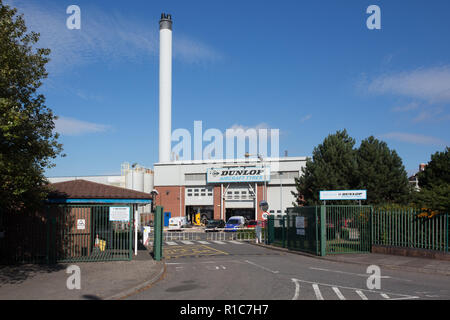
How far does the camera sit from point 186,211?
64188 mm

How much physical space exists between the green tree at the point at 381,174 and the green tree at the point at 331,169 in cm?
89

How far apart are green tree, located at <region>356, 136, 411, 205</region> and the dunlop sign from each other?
Answer: 2081cm

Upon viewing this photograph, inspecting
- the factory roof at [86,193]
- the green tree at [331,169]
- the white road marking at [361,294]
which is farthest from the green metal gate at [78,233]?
the green tree at [331,169]

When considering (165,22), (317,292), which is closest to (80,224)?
(317,292)

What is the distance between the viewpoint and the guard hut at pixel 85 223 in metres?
16.7

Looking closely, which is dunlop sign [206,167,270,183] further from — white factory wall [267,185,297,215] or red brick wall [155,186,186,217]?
red brick wall [155,186,186,217]

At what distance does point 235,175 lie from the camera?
59375 mm

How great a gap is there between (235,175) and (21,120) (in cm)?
4863

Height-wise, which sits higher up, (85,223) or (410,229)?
(85,223)

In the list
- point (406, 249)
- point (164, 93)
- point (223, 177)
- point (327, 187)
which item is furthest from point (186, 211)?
point (406, 249)

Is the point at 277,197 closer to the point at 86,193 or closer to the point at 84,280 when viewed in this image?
the point at 86,193

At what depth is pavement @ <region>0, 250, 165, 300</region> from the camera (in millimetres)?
10141
